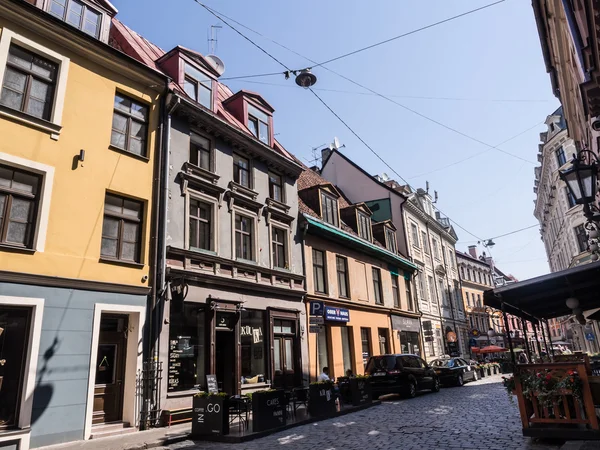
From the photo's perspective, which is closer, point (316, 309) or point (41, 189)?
point (41, 189)

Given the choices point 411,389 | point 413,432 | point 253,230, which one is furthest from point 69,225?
point 411,389

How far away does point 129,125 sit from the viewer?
13.2 meters

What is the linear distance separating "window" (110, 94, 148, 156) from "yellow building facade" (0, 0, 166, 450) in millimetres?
36

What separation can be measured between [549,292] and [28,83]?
44.8ft

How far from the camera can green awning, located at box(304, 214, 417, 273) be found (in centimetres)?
2036

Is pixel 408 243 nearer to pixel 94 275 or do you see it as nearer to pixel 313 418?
pixel 313 418

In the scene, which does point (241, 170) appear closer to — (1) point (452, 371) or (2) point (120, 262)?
(2) point (120, 262)

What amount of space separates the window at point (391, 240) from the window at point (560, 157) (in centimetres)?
1800

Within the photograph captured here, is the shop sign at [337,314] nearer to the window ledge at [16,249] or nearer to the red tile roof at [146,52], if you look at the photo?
the red tile roof at [146,52]

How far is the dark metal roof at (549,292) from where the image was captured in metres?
8.77

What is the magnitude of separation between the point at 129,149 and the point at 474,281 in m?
41.7

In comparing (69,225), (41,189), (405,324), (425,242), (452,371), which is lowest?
(452,371)

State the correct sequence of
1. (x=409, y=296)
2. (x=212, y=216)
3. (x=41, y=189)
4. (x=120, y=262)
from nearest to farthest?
(x=41, y=189), (x=120, y=262), (x=212, y=216), (x=409, y=296)

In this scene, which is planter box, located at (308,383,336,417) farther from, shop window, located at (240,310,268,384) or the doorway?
shop window, located at (240,310,268,384)
